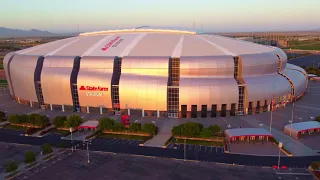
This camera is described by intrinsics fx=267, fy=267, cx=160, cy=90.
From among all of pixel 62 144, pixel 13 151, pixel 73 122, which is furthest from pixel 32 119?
pixel 62 144

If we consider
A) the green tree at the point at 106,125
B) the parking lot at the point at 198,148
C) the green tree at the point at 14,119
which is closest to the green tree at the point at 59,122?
the green tree at the point at 106,125

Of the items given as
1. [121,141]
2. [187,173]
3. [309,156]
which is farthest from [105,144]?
[309,156]

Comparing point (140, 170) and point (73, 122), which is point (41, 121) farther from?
point (140, 170)

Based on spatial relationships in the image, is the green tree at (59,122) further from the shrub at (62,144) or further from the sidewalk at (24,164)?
the sidewalk at (24,164)

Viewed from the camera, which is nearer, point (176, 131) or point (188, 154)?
point (188, 154)

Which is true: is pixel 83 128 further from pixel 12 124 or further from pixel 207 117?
pixel 207 117

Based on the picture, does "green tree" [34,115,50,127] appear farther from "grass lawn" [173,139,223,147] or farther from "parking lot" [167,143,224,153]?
"grass lawn" [173,139,223,147]
